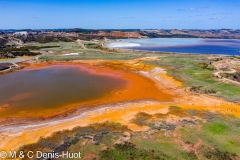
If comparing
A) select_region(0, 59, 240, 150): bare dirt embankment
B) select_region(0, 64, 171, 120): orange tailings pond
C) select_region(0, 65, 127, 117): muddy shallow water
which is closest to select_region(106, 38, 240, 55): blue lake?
select_region(0, 64, 171, 120): orange tailings pond

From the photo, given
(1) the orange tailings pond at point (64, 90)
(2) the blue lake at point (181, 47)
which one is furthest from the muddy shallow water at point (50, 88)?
(2) the blue lake at point (181, 47)

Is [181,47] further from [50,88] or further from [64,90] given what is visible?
[50,88]

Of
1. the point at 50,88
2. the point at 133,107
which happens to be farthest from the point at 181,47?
the point at 133,107

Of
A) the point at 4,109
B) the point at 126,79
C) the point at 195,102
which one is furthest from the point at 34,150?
the point at 126,79

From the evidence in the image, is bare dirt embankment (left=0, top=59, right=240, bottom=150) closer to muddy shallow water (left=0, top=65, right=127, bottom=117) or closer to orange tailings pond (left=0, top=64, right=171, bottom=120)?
orange tailings pond (left=0, top=64, right=171, bottom=120)

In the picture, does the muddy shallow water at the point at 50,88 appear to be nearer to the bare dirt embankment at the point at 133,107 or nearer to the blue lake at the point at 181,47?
the bare dirt embankment at the point at 133,107
